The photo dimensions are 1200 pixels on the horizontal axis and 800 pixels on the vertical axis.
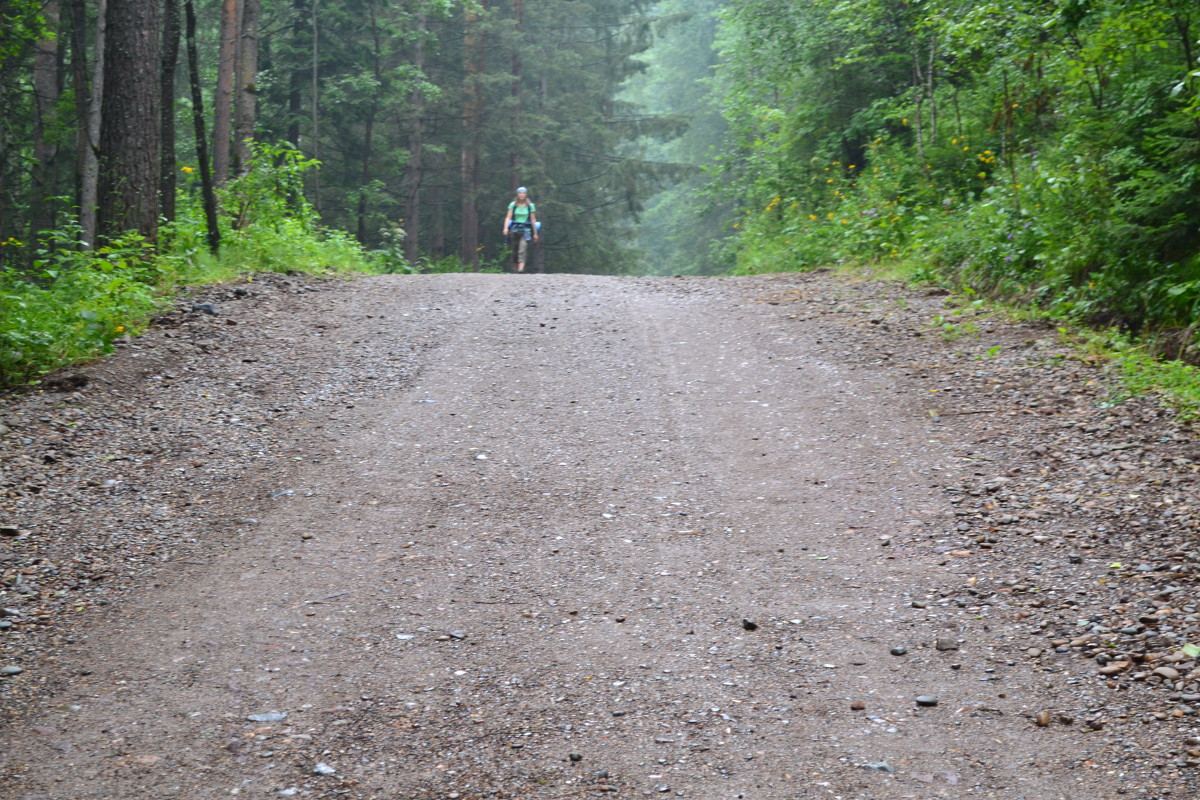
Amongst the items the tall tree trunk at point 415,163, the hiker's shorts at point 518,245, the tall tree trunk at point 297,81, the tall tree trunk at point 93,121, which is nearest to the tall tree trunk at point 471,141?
the tall tree trunk at point 415,163

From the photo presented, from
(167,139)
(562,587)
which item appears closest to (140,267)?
(167,139)

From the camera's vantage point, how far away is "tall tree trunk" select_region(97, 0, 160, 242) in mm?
9820

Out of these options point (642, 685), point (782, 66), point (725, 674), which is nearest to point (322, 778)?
point (642, 685)

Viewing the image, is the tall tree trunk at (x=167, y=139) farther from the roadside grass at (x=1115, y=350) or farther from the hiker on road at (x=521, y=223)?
the roadside grass at (x=1115, y=350)

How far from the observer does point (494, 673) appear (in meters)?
3.89

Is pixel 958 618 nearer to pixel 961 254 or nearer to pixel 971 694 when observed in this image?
pixel 971 694

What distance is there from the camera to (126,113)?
390 inches

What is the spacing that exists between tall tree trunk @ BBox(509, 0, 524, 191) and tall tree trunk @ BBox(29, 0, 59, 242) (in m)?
13.3

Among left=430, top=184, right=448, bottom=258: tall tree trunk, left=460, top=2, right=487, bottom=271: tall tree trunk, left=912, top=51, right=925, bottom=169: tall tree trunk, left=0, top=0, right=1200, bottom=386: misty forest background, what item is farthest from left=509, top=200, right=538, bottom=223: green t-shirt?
left=430, top=184, right=448, bottom=258: tall tree trunk

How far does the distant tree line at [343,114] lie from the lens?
10625mm

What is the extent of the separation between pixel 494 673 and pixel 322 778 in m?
0.89

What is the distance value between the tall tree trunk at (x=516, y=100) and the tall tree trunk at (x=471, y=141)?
1.08 meters

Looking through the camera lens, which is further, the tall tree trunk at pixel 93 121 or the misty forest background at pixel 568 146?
the tall tree trunk at pixel 93 121

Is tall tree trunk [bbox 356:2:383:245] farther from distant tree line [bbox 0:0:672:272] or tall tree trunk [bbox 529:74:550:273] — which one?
tall tree trunk [bbox 529:74:550:273]
